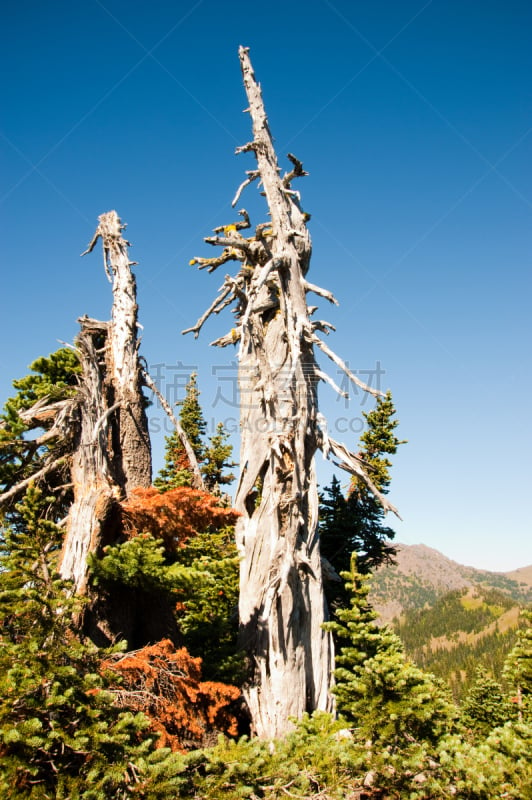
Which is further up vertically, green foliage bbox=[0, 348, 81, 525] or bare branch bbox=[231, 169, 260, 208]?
bare branch bbox=[231, 169, 260, 208]

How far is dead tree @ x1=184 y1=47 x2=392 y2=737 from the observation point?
11.1 metres

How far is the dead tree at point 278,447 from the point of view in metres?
11.1

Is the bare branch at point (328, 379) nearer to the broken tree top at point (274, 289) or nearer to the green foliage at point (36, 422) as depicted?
the broken tree top at point (274, 289)

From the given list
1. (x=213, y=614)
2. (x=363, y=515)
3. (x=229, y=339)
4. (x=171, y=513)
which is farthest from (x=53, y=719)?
(x=363, y=515)

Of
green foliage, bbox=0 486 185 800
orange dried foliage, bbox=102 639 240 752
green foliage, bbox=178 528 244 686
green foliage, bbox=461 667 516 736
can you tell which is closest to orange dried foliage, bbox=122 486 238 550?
green foliage, bbox=178 528 244 686

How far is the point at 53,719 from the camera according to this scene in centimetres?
506

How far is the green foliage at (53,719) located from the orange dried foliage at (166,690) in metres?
1.53

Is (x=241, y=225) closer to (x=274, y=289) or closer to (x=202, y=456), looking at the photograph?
(x=274, y=289)

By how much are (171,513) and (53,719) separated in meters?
3.98

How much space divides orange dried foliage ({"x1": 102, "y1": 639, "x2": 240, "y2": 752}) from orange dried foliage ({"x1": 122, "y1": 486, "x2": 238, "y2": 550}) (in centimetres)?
186

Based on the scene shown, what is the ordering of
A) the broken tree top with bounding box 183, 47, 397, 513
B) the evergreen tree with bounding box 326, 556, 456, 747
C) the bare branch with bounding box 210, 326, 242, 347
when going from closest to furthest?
the evergreen tree with bounding box 326, 556, 456, 747 → the broken tree top with bounding box 183, 47, 397, 513 → the bare branch with bounding box 210, 326, 242, 347

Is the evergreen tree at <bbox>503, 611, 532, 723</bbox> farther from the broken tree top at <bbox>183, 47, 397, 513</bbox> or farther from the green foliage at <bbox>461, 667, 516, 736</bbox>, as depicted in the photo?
the green foliage at <bbox>461, 667, 516, 736</bbox>

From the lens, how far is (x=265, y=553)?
467 inches

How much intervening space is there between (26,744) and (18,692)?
17.8 inches
